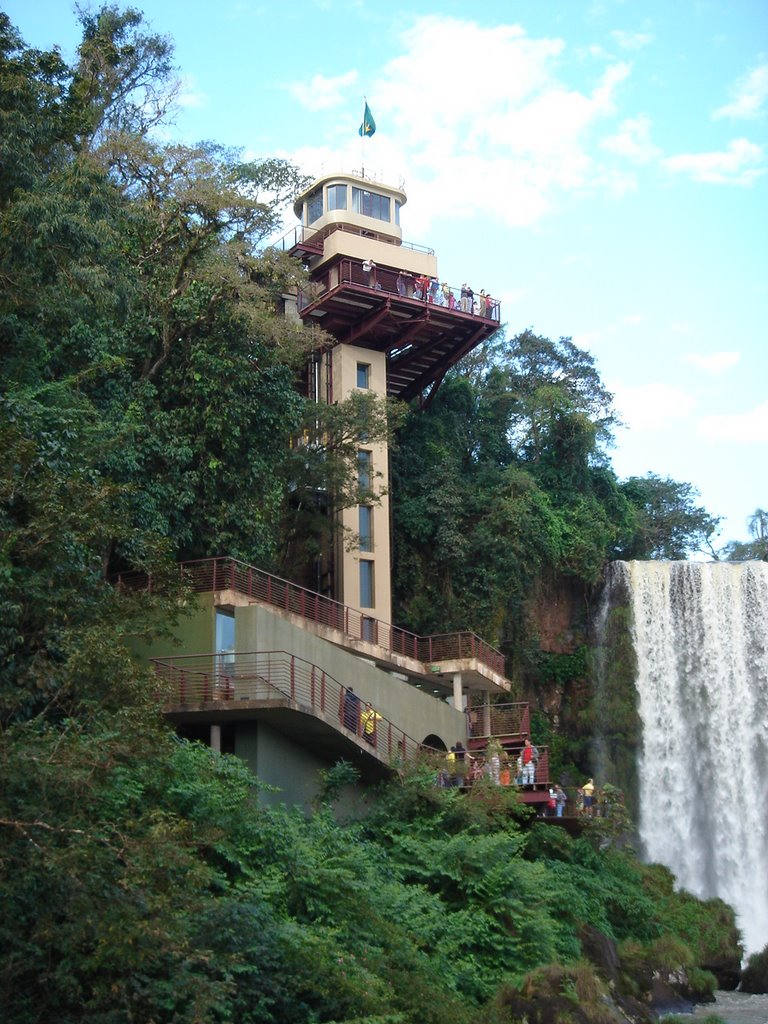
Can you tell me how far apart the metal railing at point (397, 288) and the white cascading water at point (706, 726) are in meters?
9.60

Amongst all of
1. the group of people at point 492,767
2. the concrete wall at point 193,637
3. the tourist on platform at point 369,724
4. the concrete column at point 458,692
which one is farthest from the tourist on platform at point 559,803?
the concrete wall at point 193,637

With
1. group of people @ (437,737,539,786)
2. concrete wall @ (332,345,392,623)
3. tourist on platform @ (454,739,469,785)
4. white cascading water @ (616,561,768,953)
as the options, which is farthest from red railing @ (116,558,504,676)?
white cascading water @ (616,561,768,953)

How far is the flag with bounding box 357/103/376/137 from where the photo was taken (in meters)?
44.4

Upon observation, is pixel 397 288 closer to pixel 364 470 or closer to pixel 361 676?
pixel 364 470

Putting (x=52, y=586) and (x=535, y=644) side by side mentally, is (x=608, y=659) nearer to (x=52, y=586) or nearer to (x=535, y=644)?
(x=535, y=644)

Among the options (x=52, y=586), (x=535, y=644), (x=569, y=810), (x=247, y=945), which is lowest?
(x=247, y=945)

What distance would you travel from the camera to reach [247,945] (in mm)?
14883

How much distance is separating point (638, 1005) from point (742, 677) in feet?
58.9

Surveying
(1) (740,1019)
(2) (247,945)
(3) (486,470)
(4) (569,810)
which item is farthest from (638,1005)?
(3) (486,470)

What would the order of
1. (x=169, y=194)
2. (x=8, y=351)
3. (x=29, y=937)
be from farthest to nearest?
1. (x=169, y=194)
2. (x=8, y=351)
3. (x=29, y=937)

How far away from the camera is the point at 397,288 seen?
128 feet

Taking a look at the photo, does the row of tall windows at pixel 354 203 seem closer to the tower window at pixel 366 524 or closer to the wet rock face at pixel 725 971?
the tower window at pixel 366 524

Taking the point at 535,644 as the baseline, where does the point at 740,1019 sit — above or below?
below

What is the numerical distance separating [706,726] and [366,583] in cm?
1076
